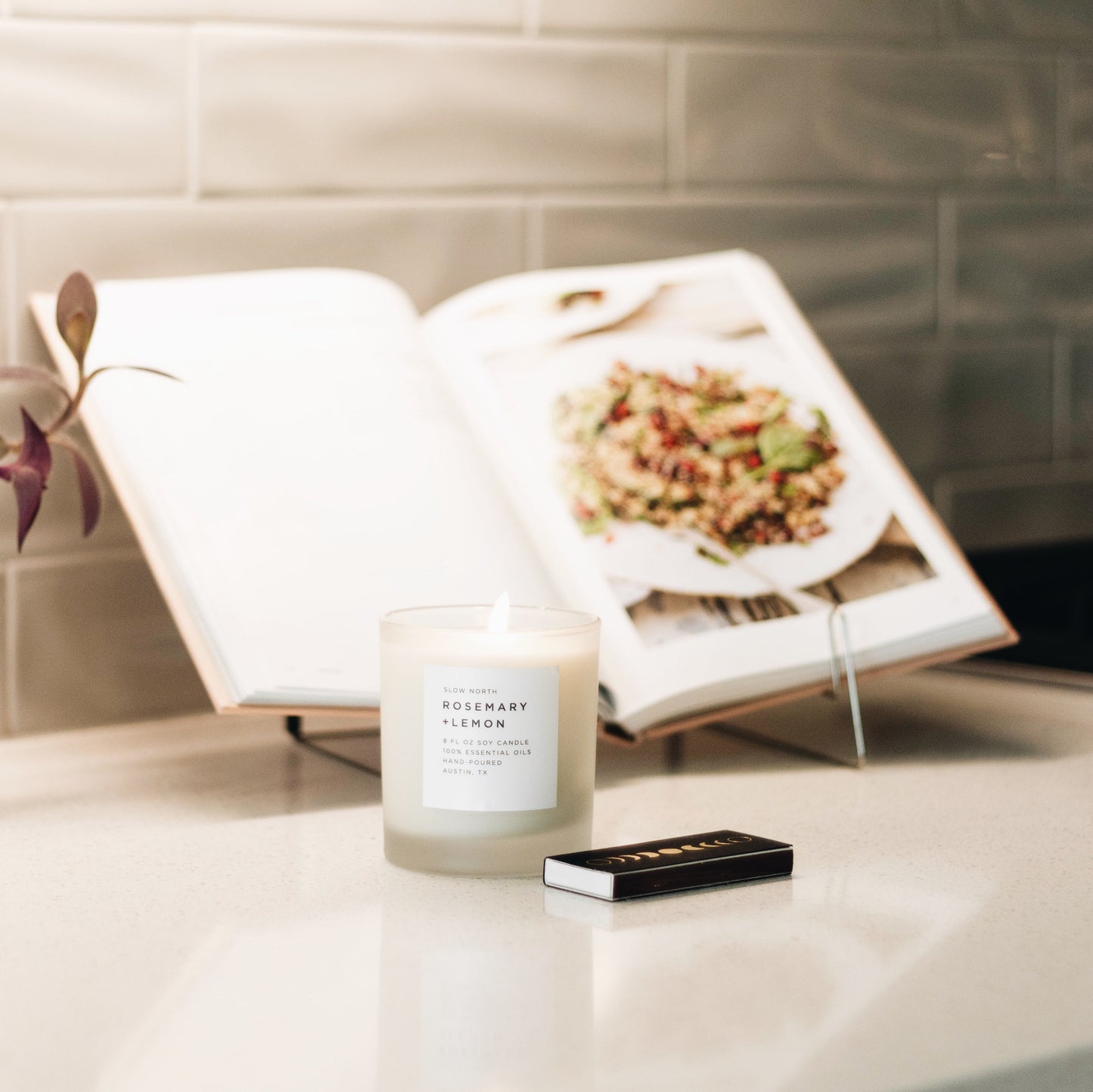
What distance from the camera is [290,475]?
2.59 ft

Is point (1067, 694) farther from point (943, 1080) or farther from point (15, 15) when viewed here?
point (15, 15)

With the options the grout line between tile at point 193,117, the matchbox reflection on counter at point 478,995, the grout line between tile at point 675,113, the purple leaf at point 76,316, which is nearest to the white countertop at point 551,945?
the matchbox reflection on counter at point 478,995

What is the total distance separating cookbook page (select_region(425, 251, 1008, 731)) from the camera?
771 mm

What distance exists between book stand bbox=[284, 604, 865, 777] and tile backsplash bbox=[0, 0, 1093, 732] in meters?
0.13

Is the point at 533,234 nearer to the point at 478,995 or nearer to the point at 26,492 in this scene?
the point at 26,492

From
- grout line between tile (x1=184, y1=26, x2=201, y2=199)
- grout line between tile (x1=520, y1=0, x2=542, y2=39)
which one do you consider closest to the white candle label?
grout line between tile (x1=184, y1=26, x2=201, y2=199)

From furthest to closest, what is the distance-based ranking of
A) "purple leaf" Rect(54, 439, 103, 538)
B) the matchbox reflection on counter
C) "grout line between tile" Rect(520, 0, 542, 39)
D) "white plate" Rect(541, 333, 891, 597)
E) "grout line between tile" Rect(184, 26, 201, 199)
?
"grout line between tile" Rect(520, 0, 542, 39)
"grout line between tile" Rect(184, 26, 201, 199)
"white plate" Rect(541, 333, 891, 597)
"purple leaf" Rect(54, 439, 103, 538)
the matchbox reflection on counter

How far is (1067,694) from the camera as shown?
0.96 metres

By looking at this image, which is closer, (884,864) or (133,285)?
(884,864)

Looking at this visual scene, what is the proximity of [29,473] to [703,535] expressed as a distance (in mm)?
365

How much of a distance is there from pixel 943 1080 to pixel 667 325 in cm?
58

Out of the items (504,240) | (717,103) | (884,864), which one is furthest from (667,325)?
(884,864)

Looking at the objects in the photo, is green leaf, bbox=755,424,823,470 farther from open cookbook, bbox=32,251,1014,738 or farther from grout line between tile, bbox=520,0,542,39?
grout line between tile, bbox=520,0,542,39

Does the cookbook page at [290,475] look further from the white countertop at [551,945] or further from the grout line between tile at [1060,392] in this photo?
the grout line between tile at [1060,392]
